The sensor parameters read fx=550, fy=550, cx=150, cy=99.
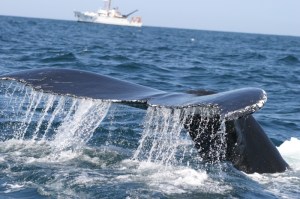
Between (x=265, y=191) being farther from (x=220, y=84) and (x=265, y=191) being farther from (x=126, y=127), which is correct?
(x=220, y=84)

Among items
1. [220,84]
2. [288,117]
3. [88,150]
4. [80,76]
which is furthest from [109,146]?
[220,84]

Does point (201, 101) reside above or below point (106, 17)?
below

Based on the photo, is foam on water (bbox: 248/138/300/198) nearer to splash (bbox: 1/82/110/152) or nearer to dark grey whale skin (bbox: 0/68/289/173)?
dark grey whale skin (bbox: 0/68/289/173)

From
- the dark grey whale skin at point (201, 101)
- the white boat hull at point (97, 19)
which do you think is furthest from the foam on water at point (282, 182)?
the white boat hull at point (97, 19)

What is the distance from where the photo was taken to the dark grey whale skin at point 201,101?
3411 millimetres

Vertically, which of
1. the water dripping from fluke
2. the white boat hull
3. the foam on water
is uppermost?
the white boat hull

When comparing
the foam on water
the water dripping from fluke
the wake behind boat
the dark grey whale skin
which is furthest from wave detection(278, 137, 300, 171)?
the wake behind boat

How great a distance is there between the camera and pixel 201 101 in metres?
3.55

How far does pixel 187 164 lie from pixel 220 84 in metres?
8.89

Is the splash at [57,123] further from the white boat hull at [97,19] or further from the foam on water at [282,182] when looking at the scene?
the white boat hull at [97,19]

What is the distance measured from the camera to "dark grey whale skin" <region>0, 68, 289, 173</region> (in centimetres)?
341

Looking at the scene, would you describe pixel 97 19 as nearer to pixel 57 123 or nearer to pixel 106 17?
pixel 106 17

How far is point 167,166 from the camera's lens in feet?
18.3

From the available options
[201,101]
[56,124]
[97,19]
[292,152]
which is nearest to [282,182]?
[292,152]
